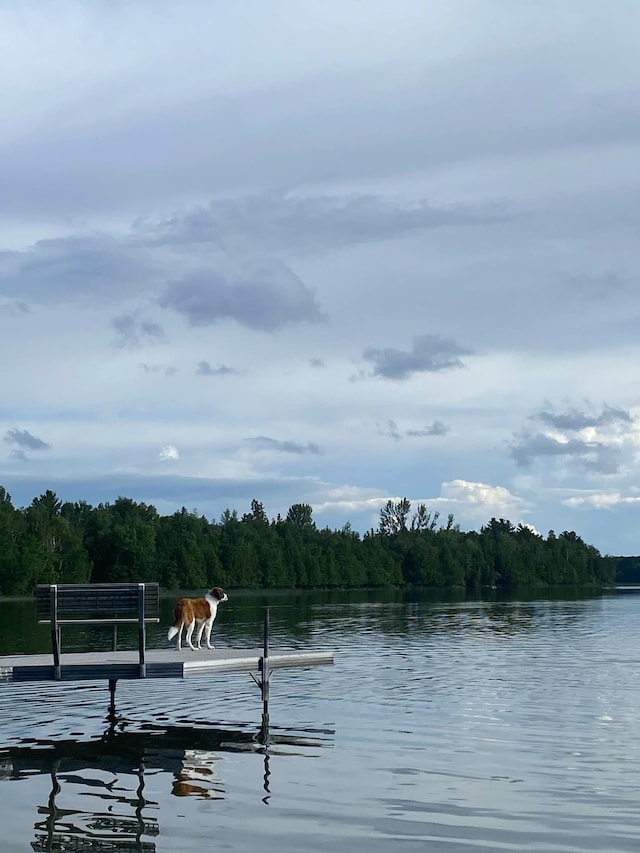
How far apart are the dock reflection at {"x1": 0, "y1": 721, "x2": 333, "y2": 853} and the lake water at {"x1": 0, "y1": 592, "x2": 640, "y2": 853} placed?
0.20 feet

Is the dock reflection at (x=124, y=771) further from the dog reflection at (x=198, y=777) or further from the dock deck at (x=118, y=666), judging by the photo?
the dock deck at (x=118, y=666)

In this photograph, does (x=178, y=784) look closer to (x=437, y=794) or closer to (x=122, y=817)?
(x=122, y=817)

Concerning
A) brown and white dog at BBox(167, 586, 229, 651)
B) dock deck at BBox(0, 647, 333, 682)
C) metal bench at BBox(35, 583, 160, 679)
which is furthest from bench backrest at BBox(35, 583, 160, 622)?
brown and white dog at BBox(167, 586, 229, 651)

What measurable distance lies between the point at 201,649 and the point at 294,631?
121 ft

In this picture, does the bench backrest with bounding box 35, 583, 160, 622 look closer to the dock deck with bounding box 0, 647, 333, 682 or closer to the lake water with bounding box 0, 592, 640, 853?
the dock deck with bounding box 0, 647, 333, 682

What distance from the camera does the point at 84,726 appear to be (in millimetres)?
29125

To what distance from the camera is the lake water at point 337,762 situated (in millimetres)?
17688

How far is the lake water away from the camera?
17.7m

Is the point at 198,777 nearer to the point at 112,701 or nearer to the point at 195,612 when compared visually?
the point at 195,612

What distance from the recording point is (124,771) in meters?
23.0

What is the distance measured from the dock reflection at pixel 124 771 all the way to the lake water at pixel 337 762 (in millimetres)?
61

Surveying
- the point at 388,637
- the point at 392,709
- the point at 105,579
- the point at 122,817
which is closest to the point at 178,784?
the point at 122,817

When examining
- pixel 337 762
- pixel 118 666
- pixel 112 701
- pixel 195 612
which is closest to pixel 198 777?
pixel 337 762

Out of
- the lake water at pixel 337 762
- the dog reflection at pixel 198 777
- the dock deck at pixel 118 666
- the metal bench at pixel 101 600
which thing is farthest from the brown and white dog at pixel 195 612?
the dog reflection at pixel 198 777
